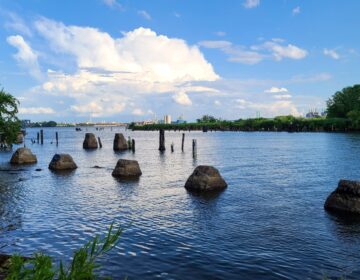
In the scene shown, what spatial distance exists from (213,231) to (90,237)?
218 inches

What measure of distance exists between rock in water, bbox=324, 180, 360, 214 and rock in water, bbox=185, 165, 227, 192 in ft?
29.5

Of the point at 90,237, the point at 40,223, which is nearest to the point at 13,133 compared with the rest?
the point at 40,223

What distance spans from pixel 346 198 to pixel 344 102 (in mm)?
154485

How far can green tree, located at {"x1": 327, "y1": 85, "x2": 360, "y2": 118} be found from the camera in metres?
155

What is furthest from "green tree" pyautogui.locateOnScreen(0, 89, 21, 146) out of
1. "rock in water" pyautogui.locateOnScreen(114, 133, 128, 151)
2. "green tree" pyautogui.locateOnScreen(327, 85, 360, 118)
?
"green tree" pyautogui.locateOnScreen(327, 85, 360, 118)

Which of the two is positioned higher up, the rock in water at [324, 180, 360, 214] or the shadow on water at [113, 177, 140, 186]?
the rock in water at [324, 180, 360, 214]

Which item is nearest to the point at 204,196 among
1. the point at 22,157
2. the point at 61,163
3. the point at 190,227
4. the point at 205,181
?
the point at 205,181

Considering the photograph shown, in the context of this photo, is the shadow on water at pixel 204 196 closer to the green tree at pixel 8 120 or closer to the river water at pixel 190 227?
the river water at pixel 190 227

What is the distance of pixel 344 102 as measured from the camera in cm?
16175

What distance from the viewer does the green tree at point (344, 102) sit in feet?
510

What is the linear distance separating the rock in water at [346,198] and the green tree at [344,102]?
13846 cm

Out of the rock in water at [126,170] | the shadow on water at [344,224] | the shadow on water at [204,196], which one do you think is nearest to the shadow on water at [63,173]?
the rock in water at [126,170]

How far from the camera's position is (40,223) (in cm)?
1900

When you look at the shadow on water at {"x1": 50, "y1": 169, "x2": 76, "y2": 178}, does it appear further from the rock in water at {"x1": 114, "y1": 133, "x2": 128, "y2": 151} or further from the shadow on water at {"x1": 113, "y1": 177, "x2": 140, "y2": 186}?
the rock in water at {"x1": 114, "y1": 133, "x2": 128, "y2": 151}
